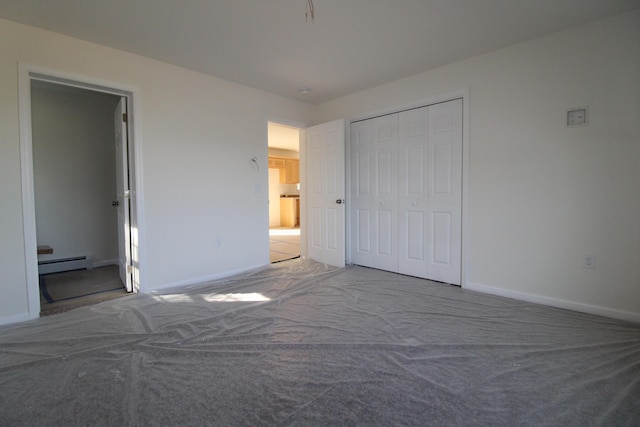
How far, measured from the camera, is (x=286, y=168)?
952 centimetres

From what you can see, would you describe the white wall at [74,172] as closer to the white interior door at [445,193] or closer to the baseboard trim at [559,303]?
the white interior door at [445,193]

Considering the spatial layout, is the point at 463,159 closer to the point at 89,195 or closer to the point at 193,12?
the point at 193,12

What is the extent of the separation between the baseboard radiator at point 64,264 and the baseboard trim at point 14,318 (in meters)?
1.99

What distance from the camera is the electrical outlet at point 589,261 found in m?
2.69

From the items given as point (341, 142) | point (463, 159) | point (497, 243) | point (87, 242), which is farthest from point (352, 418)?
point (87, 242)

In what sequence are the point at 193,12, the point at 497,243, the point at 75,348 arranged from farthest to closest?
the point at 497,243 → the point at 193,12 → the point at 75,348

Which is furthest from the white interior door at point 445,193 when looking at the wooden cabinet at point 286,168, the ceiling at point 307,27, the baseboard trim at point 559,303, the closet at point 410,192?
the wooden cabinet at point 286,168

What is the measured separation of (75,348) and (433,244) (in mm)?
3515

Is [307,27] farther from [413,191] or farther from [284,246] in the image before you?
[284,246]

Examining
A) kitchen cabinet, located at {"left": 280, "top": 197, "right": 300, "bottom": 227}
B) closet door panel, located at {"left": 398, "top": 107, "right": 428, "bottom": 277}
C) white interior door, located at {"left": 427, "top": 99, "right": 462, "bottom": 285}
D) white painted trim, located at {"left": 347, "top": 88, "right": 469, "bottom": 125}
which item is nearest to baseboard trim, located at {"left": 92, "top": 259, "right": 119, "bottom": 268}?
white painted trim, located at {"left": 347, "top": 88, "right": 469, "bottom": 125}

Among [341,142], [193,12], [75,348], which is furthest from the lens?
[341,142]

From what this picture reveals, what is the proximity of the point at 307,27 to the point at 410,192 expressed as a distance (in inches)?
87.5

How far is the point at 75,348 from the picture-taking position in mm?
2150

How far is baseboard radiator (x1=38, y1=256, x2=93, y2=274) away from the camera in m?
4.24
